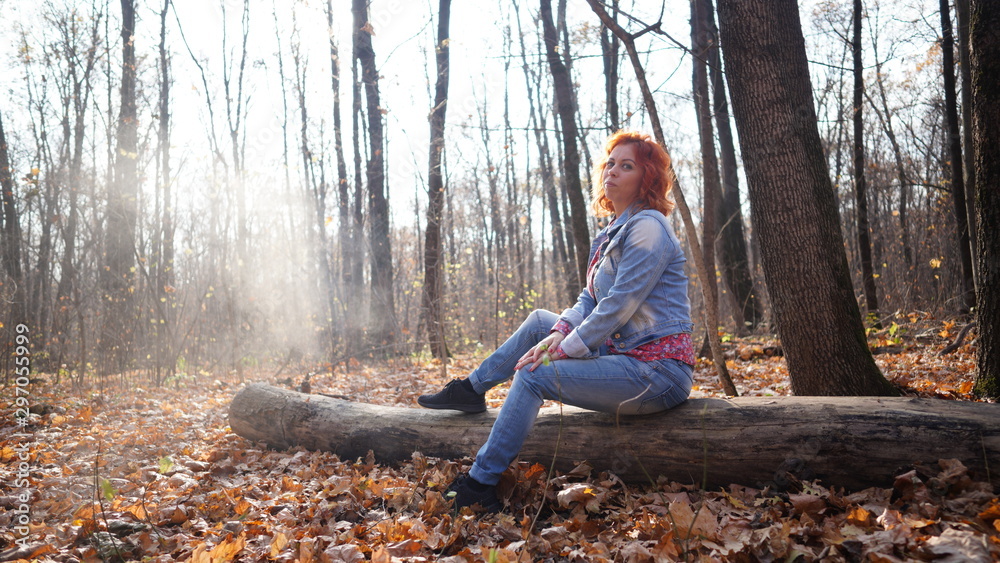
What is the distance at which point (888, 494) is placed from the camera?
91.1 inches

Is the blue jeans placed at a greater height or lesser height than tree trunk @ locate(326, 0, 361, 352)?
lesser

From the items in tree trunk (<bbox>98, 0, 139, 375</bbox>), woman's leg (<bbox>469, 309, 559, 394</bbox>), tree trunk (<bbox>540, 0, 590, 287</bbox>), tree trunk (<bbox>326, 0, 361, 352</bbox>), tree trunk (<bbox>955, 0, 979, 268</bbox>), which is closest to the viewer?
woman's leg (<bbox>469, 309, 559, 394</bbox>)

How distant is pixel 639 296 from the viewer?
2.72 m

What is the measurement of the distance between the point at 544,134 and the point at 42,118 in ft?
47.8

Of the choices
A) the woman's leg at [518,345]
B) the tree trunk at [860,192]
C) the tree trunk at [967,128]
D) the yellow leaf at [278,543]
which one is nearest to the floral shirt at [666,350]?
the woman's leg at [518,345]

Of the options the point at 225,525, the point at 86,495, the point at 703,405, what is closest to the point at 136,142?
the point at 86,495

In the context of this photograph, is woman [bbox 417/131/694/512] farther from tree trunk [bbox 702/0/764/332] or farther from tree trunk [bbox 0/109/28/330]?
tree trunk [bbox 0/109/28/330]

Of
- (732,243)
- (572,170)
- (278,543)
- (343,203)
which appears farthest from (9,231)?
(732,243)

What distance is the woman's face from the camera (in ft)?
10.0

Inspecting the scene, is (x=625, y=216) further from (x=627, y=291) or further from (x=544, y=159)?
(x=544, y=159)

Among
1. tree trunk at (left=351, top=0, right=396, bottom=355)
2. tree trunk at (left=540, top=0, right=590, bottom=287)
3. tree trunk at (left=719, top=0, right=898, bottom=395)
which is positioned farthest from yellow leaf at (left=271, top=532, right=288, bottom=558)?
tree trunk at (left=351, top=0, right=396, bottom=355)

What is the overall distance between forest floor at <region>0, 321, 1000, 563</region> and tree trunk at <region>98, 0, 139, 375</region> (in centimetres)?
291

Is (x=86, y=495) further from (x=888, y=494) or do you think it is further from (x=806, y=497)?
(x=888, y=494)

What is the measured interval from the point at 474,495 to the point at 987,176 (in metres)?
3.21
